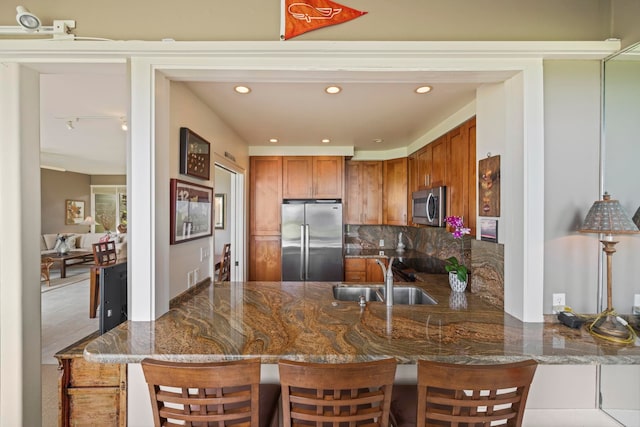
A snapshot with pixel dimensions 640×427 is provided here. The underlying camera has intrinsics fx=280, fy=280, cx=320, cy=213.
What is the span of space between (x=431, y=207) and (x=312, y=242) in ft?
5.53

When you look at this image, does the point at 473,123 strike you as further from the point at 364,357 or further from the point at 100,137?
the point at 100,137

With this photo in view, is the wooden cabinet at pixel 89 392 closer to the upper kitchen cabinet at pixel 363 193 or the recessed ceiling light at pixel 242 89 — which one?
the recessed ceiling light at pixel 242 89

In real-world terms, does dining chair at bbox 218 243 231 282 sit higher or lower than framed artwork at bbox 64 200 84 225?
lower

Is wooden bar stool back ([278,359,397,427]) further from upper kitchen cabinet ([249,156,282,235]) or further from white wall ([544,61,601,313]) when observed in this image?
upper kitchen cabinet ([249,156,282,235])

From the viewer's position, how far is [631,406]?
1.42 metres

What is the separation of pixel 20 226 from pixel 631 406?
3393 millimetres

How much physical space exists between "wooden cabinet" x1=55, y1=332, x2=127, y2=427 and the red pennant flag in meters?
1.90

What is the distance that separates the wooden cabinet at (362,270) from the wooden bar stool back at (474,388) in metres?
2.93

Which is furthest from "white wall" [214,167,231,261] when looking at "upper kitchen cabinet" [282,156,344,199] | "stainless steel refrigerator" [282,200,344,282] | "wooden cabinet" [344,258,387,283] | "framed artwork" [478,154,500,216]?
"framed artwork" [478,154,500,216]

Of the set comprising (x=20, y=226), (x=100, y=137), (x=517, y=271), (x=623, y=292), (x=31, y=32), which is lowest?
(x=623, y=292)

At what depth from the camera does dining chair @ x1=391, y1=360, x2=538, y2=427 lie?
3.13ft

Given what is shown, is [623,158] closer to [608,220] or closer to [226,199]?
[608,220]

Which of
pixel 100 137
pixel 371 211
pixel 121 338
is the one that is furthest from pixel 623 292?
pixel 100 137

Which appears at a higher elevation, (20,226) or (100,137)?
(100,137)
